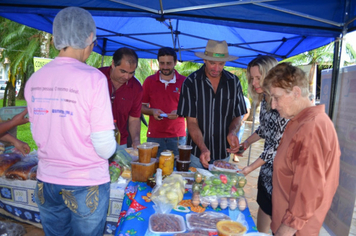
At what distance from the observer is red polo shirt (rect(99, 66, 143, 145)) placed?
9.98 feet

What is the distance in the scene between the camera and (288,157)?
135cm

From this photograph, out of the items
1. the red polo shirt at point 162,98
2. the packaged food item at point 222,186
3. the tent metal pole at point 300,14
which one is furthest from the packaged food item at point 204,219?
the red polo shirt at point 162,98

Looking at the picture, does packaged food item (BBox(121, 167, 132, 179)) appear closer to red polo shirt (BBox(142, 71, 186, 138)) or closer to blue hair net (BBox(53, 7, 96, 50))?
blue hair net (BBox(53, 7, 96, 50))

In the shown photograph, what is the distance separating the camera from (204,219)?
1456mm

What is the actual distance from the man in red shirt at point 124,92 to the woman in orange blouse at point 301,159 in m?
1.65

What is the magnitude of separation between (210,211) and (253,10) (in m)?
1.99

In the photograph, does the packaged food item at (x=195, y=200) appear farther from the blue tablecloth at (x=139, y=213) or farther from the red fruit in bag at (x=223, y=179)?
the red fruit in bag at (x=223, y=179)

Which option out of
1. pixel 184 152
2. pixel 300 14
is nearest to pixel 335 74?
pixel 300 14

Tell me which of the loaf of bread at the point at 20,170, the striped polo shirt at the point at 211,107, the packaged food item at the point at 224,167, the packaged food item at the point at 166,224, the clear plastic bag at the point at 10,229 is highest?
the striped polo shirt at the point at 211,107

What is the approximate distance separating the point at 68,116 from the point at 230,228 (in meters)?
0.97

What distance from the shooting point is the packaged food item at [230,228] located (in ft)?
4.01

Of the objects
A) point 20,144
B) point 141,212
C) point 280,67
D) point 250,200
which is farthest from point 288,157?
point 250,200

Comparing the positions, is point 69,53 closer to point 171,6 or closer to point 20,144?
point 171,6

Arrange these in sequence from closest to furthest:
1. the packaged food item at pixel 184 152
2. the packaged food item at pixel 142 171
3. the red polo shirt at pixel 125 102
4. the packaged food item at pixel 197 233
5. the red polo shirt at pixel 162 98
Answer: the packaged food item at pixel 197 233 → the packaged food item at pixel 142 171 → the packaged food item at pixel 184 152 → the red polo shirt at pixel 125 102 → the red polo shirt at pixel 162 98
